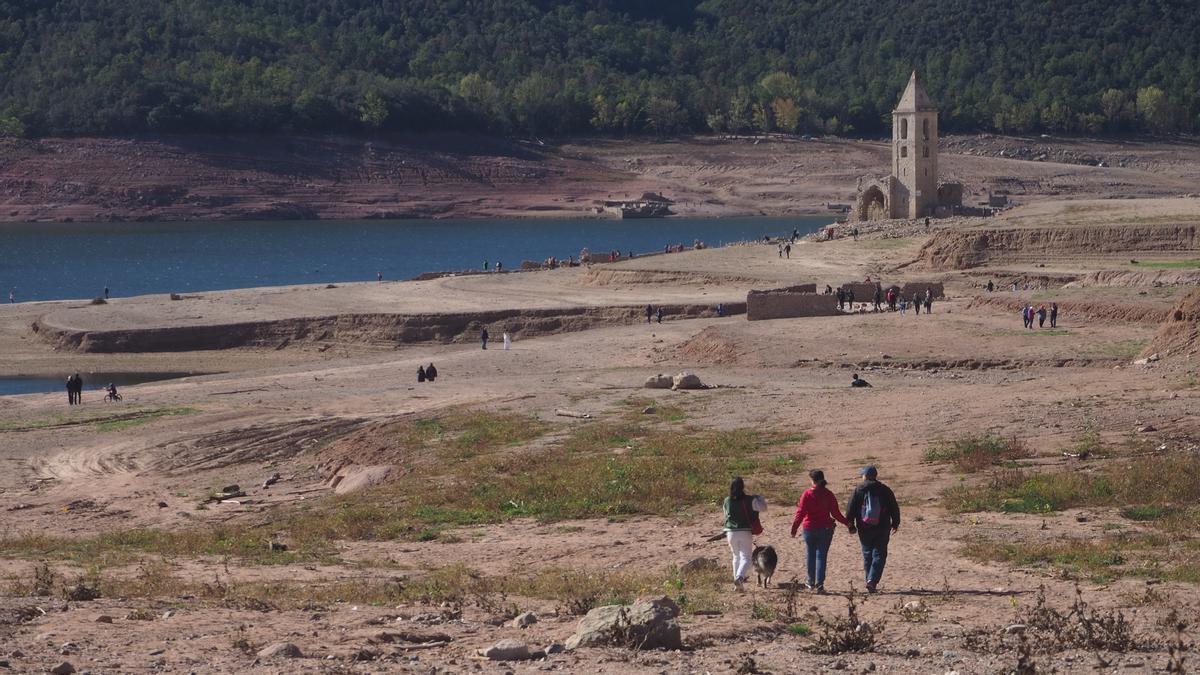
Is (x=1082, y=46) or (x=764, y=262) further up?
(x=1082, y=46)

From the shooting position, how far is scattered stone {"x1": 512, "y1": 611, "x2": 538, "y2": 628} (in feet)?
44.6

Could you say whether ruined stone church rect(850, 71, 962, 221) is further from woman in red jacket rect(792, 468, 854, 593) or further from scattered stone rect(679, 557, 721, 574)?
woman in red jacket rect(792, 468, 854, 593)

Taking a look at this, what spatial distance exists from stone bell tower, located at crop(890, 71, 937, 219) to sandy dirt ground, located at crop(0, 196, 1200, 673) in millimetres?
17103

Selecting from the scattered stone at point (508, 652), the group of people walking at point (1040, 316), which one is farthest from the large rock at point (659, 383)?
the scattered stone at point (508, 652)

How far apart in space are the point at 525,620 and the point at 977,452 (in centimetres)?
946

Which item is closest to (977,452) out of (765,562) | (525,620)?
(765,562)

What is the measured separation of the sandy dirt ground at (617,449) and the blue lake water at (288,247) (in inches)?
1037

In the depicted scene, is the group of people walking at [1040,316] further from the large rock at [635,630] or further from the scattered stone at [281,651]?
the scattered stone at [281,651]

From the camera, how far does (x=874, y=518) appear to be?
47.7ft

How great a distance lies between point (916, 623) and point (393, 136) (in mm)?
142849

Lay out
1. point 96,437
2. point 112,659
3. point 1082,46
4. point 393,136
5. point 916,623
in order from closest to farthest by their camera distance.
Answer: point 112,659, point 916,623, point 96,437, point 393,136, point 1082,46

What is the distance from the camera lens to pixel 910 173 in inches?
3054

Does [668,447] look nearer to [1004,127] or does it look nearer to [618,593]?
[618,593]

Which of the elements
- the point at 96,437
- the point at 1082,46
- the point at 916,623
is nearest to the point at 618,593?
the point at 916,623
